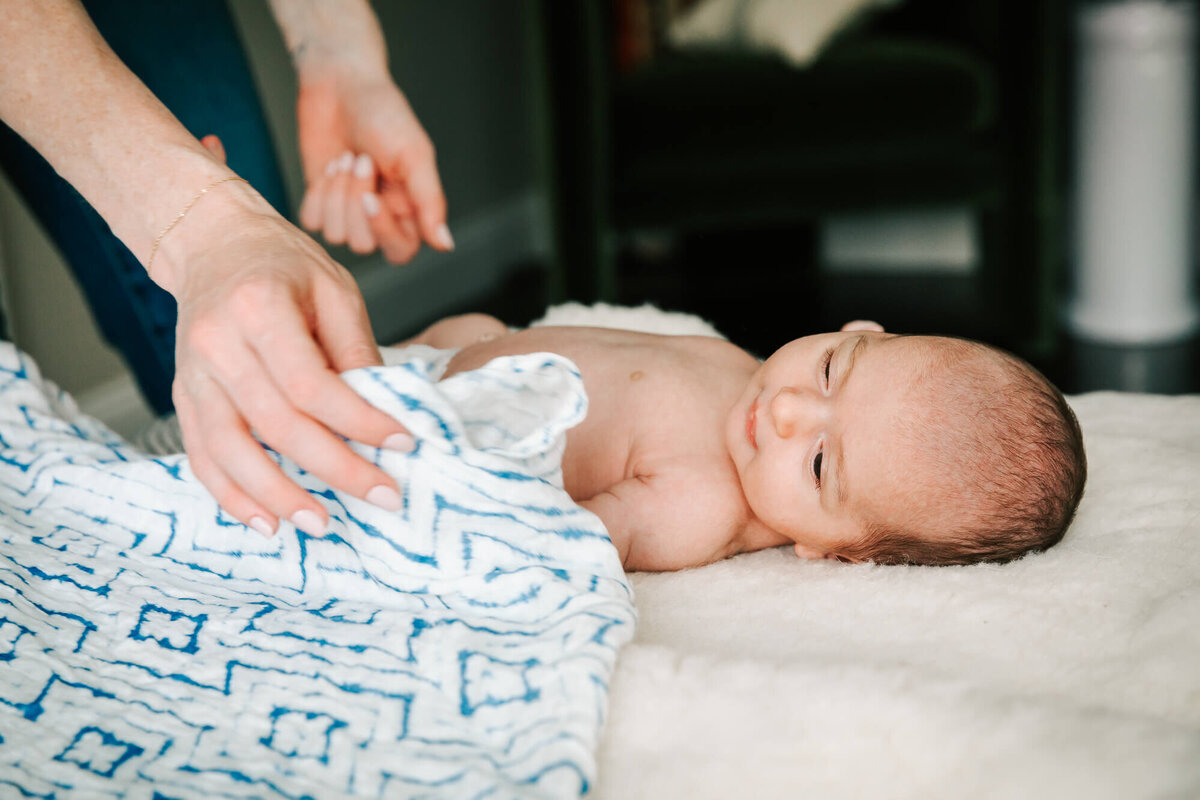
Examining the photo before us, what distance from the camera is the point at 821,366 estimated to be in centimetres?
96

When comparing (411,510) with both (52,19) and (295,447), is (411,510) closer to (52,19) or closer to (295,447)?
(295,447)

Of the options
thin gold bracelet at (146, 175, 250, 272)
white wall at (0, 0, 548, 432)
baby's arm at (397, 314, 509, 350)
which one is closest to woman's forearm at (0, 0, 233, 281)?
thin gold bracelet at (146, 175, 250, 272)

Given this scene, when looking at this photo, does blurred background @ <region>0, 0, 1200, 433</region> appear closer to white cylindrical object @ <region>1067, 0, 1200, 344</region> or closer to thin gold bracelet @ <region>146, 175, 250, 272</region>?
white cylindrical object @ <region>1067, 0, 1200, 344</region>

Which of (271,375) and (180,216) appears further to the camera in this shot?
(180,216)

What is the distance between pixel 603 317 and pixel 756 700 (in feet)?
2.64

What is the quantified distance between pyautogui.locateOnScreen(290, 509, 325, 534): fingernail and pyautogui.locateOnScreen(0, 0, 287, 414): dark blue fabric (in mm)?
643

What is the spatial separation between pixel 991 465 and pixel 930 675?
284 millimetres

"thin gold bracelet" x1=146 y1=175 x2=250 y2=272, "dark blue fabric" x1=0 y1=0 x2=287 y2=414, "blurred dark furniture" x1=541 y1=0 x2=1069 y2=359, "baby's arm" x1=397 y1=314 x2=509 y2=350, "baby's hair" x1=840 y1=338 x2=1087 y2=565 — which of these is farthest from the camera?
"blurred dark furniture" x1=541 y1=0 x2=1069 y2=359

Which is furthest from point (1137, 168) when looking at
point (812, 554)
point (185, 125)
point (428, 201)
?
point (185, 125)

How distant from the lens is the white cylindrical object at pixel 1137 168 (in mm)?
2205

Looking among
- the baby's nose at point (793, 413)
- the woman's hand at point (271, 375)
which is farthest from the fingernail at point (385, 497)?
the baby's nose at point (793, 413)

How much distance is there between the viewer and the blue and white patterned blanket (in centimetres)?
56

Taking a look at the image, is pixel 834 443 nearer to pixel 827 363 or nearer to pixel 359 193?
pixel 827 363

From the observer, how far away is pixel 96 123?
2.36 ft
